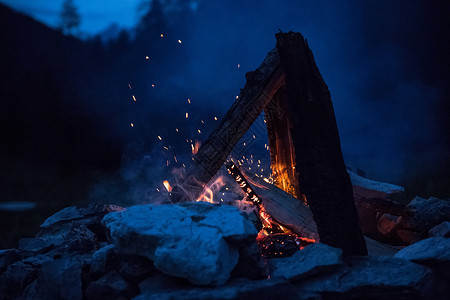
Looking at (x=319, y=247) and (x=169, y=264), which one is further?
(x=319, y=247)

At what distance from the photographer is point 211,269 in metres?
1.56

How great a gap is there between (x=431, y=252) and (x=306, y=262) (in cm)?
127

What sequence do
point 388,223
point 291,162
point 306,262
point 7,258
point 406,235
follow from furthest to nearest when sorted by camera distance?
point 291,162, point 388,223, point 406,235, point 7,258, point 306,262

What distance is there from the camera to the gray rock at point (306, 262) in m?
1.99

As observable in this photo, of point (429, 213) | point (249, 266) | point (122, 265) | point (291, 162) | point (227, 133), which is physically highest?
point (227, 133)

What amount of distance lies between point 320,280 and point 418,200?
3.54m

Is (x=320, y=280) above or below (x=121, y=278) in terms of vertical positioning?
below

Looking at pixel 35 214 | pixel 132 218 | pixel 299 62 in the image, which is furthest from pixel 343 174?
pixel 35 214

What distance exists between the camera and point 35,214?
17.0 ft

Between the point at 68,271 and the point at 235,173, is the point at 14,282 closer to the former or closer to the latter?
the point at 68,271

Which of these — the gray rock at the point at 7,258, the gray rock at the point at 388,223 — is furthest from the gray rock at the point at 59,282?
the gray rock at the point at 388,223

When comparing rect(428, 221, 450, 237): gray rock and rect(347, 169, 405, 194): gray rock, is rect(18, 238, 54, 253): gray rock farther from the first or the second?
rect(347, 169, 405, 194): gray rock

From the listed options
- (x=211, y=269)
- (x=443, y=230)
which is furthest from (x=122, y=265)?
(x=443, y=230)

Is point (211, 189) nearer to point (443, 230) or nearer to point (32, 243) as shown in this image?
point (32, 243)
